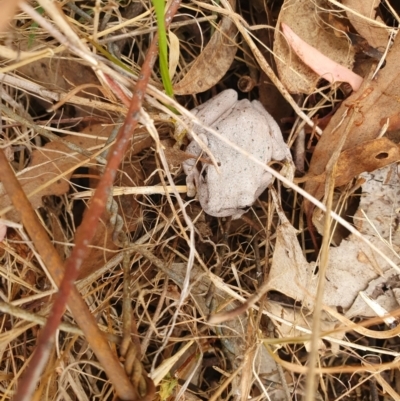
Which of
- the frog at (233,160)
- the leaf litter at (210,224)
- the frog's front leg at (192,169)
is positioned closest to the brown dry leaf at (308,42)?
the leaf litter at (210,224)

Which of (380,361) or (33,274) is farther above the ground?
(33,274)

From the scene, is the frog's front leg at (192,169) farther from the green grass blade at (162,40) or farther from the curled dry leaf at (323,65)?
the curled dry leaf at (323,65)

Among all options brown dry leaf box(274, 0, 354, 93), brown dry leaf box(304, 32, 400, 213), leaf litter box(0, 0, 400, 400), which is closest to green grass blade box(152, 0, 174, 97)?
leaf litter box(0, 0, 400, 400)

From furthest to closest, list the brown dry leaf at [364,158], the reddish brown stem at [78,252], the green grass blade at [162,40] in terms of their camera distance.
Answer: the brown dry leaf at [364,158] → the green grass blade at [162,40] → the reddish brown stem at [78,252]

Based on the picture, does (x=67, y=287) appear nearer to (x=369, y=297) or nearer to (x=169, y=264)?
(x=169, y=264)

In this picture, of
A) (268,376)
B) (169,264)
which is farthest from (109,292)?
(268,376)

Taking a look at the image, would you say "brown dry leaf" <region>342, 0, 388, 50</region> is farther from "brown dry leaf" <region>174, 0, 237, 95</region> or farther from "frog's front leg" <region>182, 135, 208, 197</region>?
"frog's front leg" <region>182, 135, 208, 197</region>
